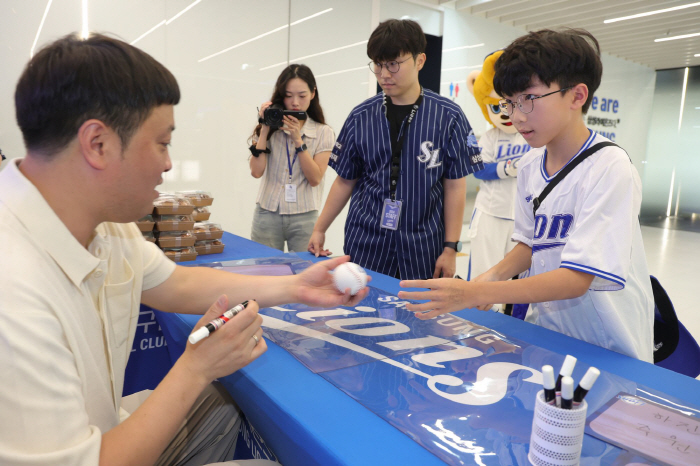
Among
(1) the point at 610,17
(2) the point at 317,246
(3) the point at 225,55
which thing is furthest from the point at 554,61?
(1) the point at 610,17

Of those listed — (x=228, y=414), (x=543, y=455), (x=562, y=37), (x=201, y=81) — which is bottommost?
(x=228, y=414)

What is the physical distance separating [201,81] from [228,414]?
427 cm

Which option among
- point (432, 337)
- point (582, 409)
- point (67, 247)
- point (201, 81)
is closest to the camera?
point (582, 409)

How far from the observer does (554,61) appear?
4.02 feet

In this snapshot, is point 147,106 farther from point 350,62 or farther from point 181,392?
point 350,62

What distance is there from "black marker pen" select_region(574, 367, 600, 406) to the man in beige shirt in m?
0.58

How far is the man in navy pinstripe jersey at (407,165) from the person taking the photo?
2.01m

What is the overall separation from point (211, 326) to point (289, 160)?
2211 millimetres

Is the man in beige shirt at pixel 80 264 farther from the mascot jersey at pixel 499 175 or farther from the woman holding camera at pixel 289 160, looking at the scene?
the mascot jersey at pixel 499 175

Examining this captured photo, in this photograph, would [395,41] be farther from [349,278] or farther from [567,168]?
[349,278]

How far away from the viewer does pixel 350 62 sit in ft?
18.9

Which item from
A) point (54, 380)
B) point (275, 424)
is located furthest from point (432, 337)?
point (54, 380)

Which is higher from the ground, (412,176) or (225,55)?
(225,55)

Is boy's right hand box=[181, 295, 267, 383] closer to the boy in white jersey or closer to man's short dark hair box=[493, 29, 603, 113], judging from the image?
the boy in white jersey
